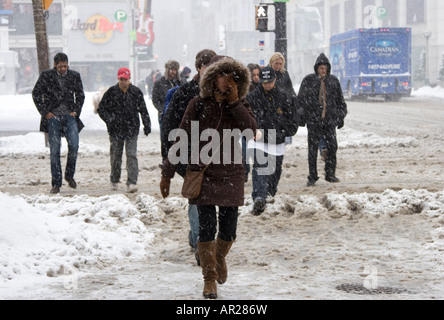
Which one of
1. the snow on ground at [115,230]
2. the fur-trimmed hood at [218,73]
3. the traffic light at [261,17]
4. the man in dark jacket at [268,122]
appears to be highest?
the traffic light at [261,17]

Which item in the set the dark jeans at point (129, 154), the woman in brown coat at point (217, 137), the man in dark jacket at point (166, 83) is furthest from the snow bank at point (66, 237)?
the man in dark jacket at point (166, 83)

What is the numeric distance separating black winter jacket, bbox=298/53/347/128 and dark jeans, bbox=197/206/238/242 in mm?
5237

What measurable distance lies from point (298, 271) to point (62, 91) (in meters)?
5.54

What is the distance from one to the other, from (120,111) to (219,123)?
523cm

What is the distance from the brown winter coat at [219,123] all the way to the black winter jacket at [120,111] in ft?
16.7

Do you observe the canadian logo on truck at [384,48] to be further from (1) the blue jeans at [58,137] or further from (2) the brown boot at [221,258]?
(2) the brown boot at [221,258]

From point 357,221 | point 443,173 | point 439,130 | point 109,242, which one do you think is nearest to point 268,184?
point 357,221

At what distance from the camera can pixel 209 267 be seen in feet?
17.9

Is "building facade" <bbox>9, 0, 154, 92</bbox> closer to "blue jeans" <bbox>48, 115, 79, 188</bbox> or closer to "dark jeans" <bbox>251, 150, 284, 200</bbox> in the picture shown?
"blue jeans" <bbox>48, 115, 79, 188</bbox>

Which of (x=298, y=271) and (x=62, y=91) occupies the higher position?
(x=62, y=91)

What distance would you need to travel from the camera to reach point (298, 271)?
6.28 meters

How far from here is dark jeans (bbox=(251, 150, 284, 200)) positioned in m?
8.98

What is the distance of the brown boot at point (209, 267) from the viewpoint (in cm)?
538
